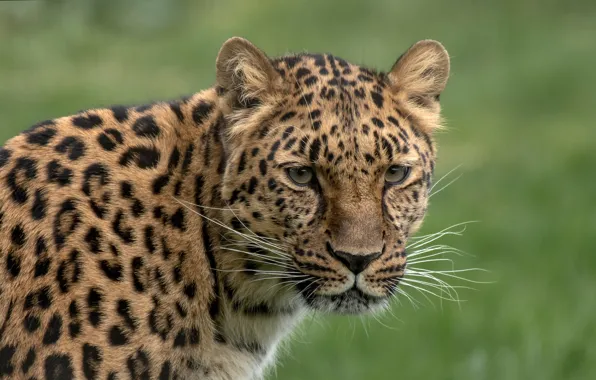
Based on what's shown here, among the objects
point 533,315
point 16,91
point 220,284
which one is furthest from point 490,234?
point 16,91

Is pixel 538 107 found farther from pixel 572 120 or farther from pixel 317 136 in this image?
pixel 317 136

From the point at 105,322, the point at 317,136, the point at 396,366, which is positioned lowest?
the point at 396,366

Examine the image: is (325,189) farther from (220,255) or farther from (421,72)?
(421,72)

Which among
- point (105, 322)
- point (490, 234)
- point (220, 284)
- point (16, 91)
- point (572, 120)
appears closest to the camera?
point (105, 322)

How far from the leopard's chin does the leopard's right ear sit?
46.6 inches

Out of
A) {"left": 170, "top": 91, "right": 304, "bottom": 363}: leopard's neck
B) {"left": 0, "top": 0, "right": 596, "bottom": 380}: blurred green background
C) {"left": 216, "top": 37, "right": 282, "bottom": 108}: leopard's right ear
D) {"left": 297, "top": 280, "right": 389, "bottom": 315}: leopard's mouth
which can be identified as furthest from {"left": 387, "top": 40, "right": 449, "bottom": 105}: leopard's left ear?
{"left": 0, "top": 0, "right": 596, "bottom": 380}: blurred green background

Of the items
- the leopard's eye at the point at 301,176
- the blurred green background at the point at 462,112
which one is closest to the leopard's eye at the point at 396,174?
the leopard's eye at the point at 301,176

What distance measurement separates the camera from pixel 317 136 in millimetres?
7219

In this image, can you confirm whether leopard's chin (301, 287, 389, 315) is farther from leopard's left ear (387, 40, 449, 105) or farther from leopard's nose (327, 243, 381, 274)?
leopard's left ear (387, 40, 449, 105)

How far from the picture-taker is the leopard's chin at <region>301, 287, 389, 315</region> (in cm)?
734

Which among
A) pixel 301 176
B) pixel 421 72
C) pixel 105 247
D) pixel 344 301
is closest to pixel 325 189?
pixel 301 176

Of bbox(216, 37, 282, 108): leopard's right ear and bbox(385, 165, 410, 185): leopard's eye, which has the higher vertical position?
bbox(216, 37, 282, 108): leopard's right ear

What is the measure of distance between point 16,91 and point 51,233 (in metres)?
16.3

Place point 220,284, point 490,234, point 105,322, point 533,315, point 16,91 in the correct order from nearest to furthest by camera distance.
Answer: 1. point 105,322
2. point 220,284
3. point 533,315
4. point 490,234
5. point 16,91
